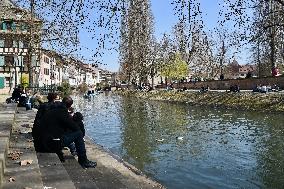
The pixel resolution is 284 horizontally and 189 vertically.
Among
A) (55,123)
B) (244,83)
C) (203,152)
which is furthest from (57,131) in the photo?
(244,83)

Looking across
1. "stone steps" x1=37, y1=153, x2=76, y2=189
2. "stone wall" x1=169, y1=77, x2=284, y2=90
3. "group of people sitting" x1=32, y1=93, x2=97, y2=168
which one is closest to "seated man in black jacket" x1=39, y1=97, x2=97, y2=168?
"group of people sitting" x1=32, y1=93, x2=97, y2=168

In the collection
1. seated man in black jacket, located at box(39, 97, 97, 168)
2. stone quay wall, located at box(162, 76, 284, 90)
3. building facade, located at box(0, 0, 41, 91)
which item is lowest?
seated man in black jacket, located at box(39, 97, 97, 168)

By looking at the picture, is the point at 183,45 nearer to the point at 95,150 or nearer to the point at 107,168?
the point at 107,168

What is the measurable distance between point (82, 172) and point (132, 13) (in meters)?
3.99

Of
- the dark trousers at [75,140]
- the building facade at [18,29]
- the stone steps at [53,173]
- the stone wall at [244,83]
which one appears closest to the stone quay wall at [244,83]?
the stone wall at [244,83]

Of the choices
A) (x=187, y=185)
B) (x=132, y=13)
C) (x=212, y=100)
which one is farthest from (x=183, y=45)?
(x=212, y=100)

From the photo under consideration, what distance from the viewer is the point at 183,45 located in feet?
26.7

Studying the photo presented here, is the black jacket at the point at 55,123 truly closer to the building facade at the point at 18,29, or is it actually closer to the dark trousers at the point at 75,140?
the dark trousers at the point at 75,140

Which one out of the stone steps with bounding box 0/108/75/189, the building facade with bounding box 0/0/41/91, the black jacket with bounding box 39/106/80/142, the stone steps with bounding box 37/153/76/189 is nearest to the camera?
the stone steps with bounding box 0/108/75/189

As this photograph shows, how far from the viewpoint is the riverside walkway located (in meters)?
8.07

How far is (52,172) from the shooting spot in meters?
9.17

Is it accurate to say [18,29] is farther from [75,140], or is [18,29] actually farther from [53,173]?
[53,173]

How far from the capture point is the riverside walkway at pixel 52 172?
8070 mm

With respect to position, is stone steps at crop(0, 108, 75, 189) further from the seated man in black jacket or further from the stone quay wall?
the stone quay wall
